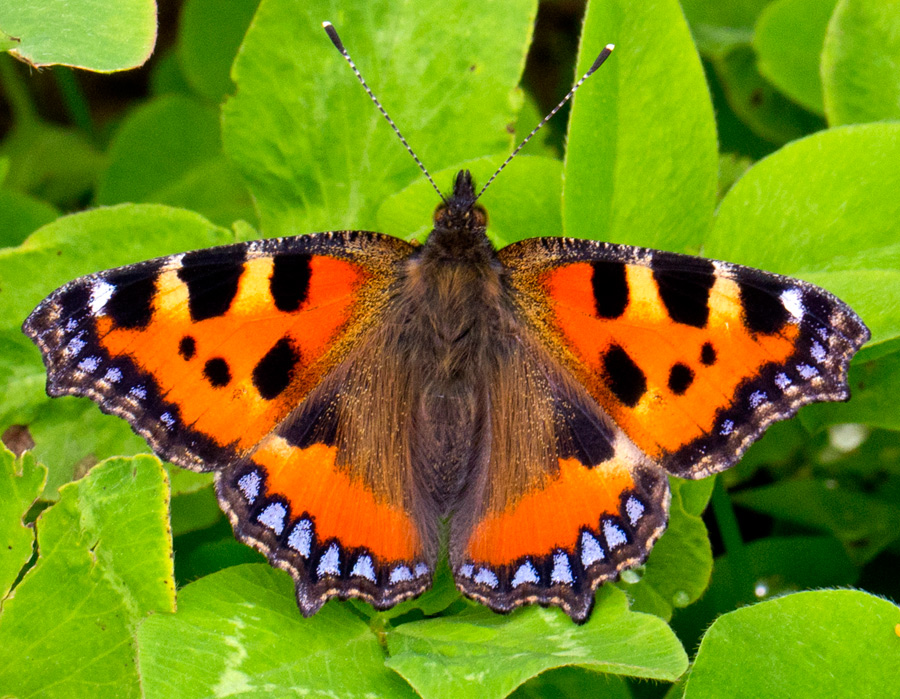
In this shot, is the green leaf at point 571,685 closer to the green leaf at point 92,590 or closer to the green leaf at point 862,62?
the green leaf at point 92,590

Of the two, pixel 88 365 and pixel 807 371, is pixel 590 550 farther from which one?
pixel 88 365

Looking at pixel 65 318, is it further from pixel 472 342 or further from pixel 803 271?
pixel 803 271

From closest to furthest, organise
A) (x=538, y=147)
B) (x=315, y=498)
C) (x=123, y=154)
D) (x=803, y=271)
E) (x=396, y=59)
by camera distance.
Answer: (x=315, y=498)
(x=803, y=271)
(x=396, y=59)
(x=538, y=147)
(x=123, y=154)

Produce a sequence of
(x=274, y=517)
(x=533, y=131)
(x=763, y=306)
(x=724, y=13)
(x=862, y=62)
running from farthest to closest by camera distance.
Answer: (x=724, y=13), (x=862, y=62), (x=533, y=131), (x=274, y=517), (x=763, y=306)

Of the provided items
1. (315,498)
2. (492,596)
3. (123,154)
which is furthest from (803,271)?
(123,154)

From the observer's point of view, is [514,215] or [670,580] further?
[514,215]

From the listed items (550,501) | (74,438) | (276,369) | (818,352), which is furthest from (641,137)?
(74,438)
